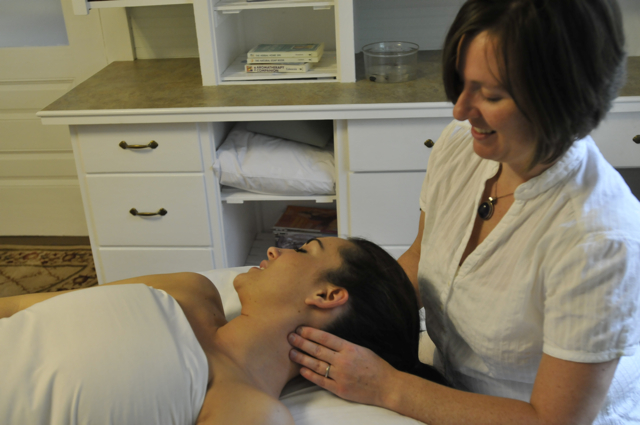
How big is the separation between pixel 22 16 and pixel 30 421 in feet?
7.45

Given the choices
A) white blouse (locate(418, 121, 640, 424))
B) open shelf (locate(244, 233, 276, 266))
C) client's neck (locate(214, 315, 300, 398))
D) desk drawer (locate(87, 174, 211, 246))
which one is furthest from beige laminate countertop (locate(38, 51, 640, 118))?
client's neck (locate(214, 315, 300, 398))

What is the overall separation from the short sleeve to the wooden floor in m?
2.57

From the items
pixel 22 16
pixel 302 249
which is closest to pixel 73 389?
pixel 302 249

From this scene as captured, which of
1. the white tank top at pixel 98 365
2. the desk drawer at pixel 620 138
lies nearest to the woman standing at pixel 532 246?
the white tank top at pixel 98 365

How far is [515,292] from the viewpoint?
0.95m

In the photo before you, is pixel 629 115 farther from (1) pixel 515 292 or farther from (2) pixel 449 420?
(2) pixel 449 420

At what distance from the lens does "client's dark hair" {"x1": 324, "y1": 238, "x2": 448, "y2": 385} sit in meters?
1.13

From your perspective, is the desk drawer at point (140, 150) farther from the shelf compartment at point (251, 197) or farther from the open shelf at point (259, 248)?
the open shelf at point (259, 248)

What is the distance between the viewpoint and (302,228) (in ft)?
8.00

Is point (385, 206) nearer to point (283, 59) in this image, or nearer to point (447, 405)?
point (283, 59)

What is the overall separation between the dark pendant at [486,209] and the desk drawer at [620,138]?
3.09ft

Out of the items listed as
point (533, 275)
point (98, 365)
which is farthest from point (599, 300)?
point (98, 365)

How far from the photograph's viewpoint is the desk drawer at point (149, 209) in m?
2.05

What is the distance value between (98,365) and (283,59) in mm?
1517
